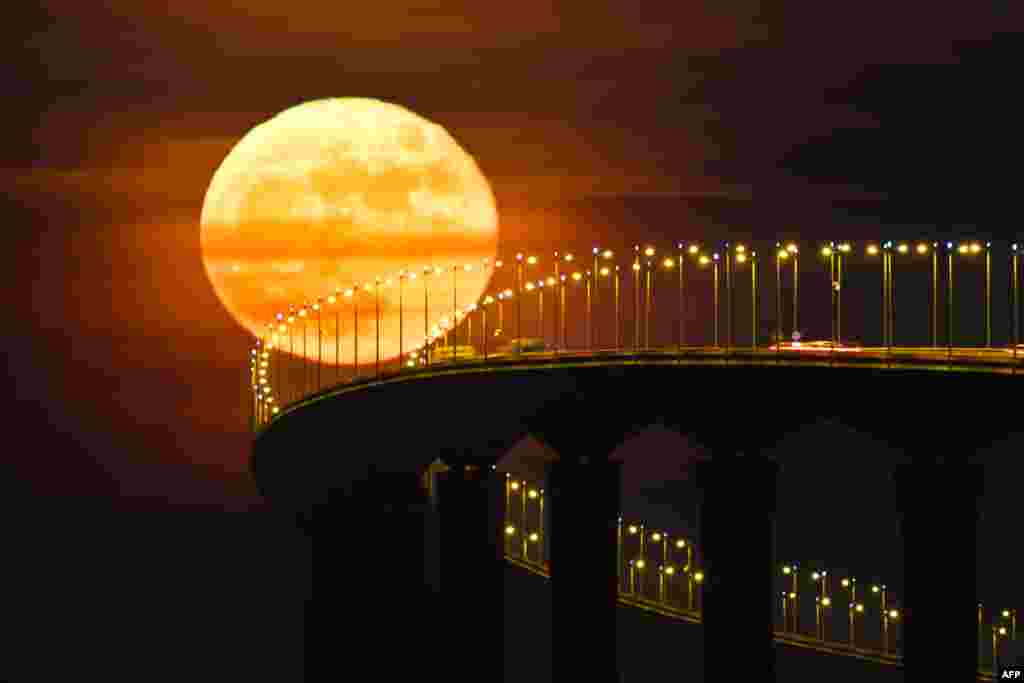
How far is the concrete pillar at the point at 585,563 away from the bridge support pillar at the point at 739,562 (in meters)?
9.17

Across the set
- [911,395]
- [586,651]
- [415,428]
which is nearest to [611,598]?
[586,651]

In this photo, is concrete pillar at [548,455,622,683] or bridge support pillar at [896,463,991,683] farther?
concrete pillar at [548,455,622,683]

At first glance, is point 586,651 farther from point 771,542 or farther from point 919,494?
point 919,494

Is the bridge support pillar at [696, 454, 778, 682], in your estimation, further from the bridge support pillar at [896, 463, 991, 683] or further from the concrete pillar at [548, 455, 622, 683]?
the bridge support pillar at [896, 463, 991, 683]

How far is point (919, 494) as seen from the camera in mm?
172125

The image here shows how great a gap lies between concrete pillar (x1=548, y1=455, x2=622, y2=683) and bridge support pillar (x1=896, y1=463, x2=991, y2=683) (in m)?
22.7

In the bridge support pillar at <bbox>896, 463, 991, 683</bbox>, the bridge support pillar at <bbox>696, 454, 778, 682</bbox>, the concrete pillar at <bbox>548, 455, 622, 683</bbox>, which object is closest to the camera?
the bridge support pillar at <bbox>896, 463, 991, 683</bbox>

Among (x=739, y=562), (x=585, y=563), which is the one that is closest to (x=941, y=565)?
(x=739, y=562)

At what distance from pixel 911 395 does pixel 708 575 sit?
1806 cm

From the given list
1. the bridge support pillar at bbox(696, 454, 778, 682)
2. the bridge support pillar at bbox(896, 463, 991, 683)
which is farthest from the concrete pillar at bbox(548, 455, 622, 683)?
the bridge support pillar at bbox(896, 463, 991, 683)

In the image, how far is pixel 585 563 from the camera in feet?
628

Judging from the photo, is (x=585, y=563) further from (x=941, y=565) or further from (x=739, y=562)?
(x=941, y=565)

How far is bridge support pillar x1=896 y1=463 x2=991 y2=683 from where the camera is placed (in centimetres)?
17138

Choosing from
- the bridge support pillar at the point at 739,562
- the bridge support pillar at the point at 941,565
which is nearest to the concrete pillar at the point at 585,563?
the bridge support pillar at the point at 739,562
